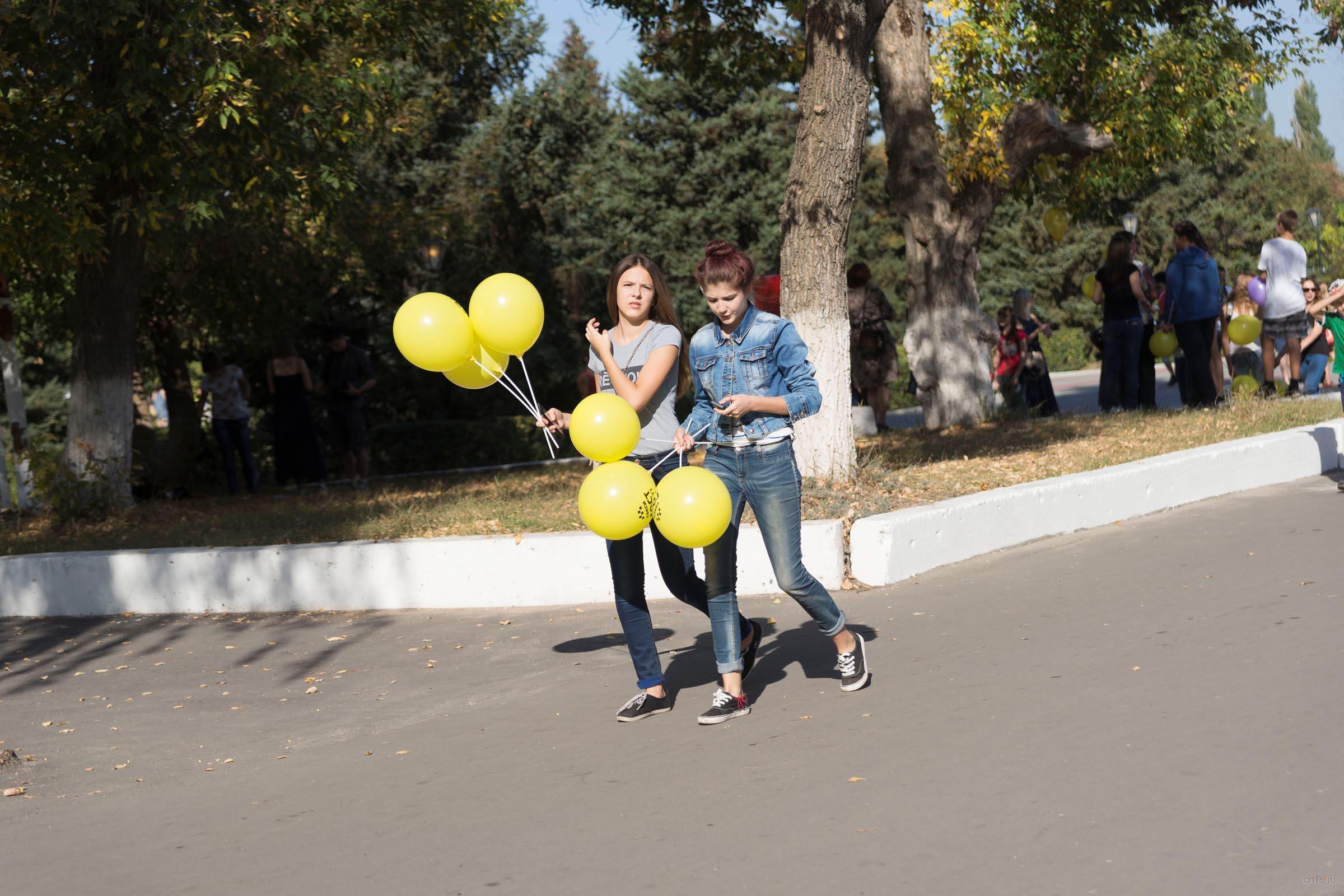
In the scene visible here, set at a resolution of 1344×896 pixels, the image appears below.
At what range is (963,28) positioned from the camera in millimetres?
16750

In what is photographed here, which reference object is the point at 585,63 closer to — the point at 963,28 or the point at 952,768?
the point at 963,28

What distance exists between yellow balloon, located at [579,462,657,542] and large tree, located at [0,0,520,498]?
22.1 ft

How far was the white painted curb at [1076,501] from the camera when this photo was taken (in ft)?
25.4

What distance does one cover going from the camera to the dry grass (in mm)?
9180

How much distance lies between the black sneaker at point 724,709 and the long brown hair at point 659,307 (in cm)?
124

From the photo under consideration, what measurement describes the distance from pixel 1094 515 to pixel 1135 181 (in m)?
14.3

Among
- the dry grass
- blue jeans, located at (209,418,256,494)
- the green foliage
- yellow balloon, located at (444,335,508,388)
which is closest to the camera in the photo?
yellow balloon, located at (444,335,508,388)

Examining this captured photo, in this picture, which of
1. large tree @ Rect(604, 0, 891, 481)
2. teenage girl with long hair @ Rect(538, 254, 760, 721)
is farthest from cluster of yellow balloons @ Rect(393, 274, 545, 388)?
large tree @ Rect(604, 0, 891, 481)

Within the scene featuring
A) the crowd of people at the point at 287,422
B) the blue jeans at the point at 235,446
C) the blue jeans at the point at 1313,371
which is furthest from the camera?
the blue jeans at the point at 235,446

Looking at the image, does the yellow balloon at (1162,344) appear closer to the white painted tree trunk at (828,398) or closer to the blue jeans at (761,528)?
the white painted tree trunk at (828,398)

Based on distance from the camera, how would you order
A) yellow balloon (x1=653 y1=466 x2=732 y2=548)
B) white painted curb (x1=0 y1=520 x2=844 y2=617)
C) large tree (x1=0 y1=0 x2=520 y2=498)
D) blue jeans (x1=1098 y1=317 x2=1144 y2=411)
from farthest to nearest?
blue jeans (x1=1098 y1=317 x2=1144 y2=411) < large tree (x1=0 y1=0 x2=520 y2=498) < white painted curb (x1=0 y1=520 x2=844 y2=617) < yellow balloon (x1=653 y1=466 x2=732 y2=548)

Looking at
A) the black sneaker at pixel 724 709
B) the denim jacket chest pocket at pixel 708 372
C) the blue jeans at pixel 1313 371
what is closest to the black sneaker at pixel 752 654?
the black sneaker at pixel 724 709

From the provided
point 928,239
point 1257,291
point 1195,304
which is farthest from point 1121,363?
point 1257,291

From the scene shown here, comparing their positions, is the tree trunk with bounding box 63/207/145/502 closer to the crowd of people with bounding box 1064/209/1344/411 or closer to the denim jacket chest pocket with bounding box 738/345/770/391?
the denim jacket chest pocket with bounding box 738/345/770/391
